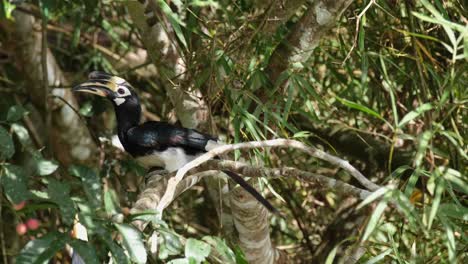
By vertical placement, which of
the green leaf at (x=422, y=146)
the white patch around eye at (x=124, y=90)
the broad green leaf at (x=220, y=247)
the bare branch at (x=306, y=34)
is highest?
the green leaf at (x=422, y=146)

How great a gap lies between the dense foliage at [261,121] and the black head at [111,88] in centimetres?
15

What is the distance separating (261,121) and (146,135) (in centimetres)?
47

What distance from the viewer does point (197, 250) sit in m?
1.61

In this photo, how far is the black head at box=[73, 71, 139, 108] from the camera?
2830 mm

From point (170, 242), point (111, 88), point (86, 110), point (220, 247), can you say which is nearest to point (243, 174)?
point (220, 247)

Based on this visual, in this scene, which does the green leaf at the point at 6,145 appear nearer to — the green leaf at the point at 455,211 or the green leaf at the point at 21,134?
the green leaf at the point at 21,134

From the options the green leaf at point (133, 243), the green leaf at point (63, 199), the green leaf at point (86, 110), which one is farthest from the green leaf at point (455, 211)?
the green leaf at point (86, 110)

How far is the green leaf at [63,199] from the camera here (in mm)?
1528

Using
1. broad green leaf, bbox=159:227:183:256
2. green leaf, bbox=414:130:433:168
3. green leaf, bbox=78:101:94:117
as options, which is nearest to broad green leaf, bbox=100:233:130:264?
broad green leaf, bbox=159:227:183:256

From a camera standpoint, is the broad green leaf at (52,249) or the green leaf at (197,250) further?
the green leaf at (197,250)

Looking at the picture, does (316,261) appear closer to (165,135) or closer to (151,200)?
(165,135)

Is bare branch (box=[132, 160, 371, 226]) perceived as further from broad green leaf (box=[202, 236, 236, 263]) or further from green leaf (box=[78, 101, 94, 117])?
green leaf (box=[78, 101, 94, 117])

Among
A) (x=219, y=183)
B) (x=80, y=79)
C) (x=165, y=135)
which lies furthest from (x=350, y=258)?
(x=80, y=79)

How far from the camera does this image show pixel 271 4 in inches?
87.2
